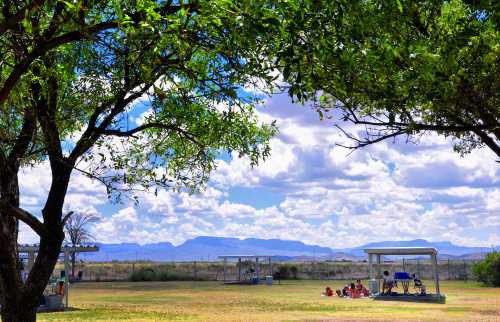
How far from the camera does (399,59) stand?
347 inches

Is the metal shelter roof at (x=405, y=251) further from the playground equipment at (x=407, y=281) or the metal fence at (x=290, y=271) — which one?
the metal fence at (x=290, y=271)

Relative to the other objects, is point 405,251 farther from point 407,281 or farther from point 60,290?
point 60,290

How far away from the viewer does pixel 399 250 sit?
3606 centimetres

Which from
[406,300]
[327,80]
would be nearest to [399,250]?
[406,300]

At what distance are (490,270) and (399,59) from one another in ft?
137

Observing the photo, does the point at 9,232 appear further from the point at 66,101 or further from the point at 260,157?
the point at 260,157

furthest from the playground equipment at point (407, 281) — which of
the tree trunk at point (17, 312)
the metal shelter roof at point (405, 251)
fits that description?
the tree trunk at point (17, 312)

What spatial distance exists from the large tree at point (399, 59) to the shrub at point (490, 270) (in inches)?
1495

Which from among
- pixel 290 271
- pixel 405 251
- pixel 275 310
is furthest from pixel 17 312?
pixel 290 271

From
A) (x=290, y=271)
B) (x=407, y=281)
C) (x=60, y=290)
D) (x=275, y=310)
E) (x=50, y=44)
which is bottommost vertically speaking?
(x=275, y=310)

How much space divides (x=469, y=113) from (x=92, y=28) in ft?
21.8

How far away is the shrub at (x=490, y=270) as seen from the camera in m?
45.8

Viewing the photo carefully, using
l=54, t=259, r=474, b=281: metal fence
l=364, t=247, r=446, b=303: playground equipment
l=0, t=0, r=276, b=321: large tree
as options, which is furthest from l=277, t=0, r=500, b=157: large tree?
l=54, t=259, r=474, b=281: metal fence

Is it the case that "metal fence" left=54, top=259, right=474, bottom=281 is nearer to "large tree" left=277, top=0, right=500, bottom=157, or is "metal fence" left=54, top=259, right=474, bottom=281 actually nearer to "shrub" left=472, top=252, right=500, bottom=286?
"shrub" left=472, top=252, right=500, bottom=286
